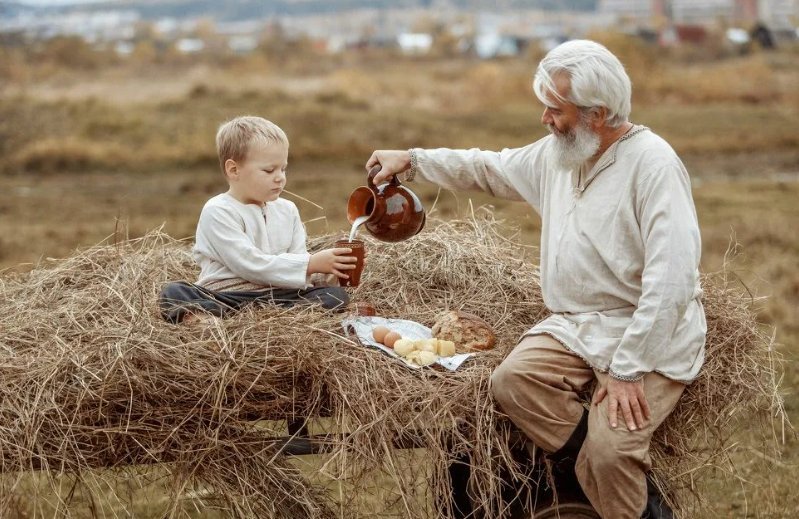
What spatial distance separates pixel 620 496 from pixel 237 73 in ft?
101

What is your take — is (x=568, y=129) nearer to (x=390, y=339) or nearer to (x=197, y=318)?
(x=390, y=339)

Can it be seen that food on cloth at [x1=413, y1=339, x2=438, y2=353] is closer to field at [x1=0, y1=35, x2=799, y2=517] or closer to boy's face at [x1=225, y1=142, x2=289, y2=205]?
boy's face at [x1=225, y1=142, x2=289, y2=205]

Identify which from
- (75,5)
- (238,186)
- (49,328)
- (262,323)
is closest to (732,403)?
(262,323)

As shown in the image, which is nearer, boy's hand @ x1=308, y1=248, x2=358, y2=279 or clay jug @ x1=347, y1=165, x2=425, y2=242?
boy's hand @ x1=308, y1=248, x2=358, y2=279

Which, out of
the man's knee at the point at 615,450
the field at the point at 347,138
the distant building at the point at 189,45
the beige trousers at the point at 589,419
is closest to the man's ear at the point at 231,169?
the beige trousers at the point at 589,419

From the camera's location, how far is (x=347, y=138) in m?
21.0

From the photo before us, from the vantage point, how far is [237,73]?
33.0 m

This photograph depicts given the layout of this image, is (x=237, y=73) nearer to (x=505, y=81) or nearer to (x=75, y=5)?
(x=505, y=81)

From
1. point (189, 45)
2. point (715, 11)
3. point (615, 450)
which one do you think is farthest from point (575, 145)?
point (715, 11)

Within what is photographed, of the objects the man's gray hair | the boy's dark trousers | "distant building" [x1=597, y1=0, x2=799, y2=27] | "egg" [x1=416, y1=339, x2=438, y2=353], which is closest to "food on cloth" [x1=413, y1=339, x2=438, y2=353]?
"egg" [x1=416, y1=339, x2=438, y2=353]

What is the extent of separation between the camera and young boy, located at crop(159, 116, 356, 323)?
158 inches

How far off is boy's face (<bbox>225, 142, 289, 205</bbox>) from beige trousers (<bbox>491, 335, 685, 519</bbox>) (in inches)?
47.7

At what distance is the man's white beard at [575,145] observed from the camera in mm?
3578

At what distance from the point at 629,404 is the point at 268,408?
1142 mm
